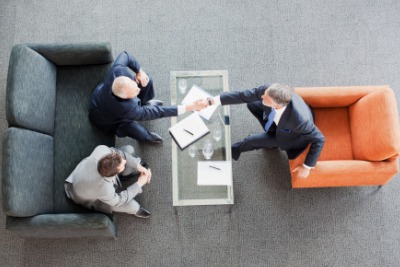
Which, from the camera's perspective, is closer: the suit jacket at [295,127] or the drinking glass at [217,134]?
the suit jacket at [295,127]

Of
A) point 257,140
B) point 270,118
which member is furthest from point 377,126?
point 257,140

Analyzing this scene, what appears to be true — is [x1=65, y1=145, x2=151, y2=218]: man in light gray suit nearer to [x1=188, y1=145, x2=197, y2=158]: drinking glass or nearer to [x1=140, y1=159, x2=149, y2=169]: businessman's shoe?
[x1=140, y1=159, x2=149, y2=169]: businessman's shoe

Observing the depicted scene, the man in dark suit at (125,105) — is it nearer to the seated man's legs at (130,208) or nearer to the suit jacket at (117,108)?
the suit jacket at (117,108)

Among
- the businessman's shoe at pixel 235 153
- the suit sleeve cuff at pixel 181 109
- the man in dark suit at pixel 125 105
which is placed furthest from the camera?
the businessman's shoe at pixel 235 153

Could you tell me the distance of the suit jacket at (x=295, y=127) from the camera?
264cm

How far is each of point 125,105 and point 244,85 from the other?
1373 millimetres

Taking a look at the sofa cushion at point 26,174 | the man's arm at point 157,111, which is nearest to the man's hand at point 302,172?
the man's arm at point 157,111

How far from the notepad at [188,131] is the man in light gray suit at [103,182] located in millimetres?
377

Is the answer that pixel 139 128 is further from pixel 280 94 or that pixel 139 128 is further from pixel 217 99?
pixel 280 94

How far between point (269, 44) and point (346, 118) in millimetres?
1124

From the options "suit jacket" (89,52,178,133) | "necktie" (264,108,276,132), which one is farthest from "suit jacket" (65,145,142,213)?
"necktie" (264,108,276,132)

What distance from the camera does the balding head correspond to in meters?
2.59

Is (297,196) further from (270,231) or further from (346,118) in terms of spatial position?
(346,118)

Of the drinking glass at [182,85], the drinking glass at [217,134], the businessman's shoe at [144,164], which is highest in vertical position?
the drinking glass at [182,85]
